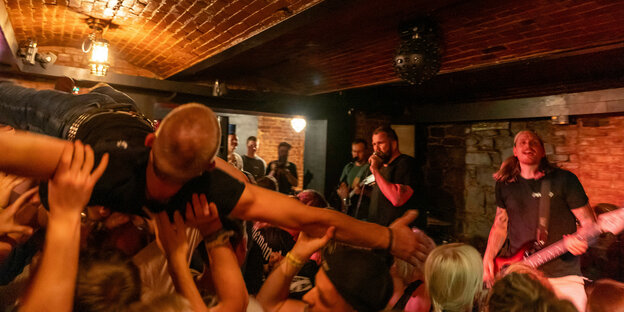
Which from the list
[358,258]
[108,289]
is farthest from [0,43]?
[358,258]

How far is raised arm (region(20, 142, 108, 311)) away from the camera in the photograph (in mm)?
1200

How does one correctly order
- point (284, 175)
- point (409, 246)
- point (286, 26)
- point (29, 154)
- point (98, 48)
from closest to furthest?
point (29, 154), point (409, 246), point (286, 26), point (98, 48), point (284, 175)

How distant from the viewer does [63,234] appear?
1.32m

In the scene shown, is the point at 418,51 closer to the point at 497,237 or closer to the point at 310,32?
the point at 310,32

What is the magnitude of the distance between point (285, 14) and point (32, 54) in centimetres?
400

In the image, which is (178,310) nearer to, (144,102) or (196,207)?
(196,207)

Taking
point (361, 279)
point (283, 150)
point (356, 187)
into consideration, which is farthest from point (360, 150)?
point (361, 279)

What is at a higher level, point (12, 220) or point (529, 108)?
point (529, 108)

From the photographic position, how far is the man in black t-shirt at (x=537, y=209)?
3.12 metres

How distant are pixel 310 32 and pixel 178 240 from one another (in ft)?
9.60

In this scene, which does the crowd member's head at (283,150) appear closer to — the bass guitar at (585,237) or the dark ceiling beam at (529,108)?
the dark ceiling beam at (529,108)

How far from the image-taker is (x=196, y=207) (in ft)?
5.92

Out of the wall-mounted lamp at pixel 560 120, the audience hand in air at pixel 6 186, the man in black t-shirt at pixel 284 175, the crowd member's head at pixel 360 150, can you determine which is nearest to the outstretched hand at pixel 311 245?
the audience hand in air at pixel 6 186

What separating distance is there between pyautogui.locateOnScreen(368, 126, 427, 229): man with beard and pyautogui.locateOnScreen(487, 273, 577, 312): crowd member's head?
2.23 metres
